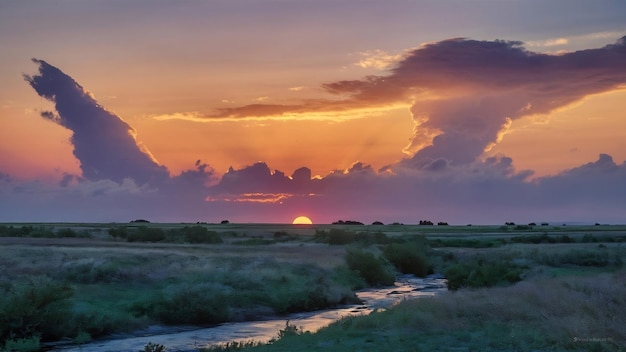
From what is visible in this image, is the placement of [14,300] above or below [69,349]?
above

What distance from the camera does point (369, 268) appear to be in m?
59.2

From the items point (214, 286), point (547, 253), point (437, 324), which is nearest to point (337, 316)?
point (214, 286)

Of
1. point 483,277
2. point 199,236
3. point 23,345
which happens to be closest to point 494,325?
point 23,345

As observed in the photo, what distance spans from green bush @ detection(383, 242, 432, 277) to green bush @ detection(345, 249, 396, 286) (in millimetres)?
9203

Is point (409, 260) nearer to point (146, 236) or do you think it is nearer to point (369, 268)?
point (369, 268)

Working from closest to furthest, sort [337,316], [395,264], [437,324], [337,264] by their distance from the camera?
[437,324]
[337,316]
[337,264]
[395,264]

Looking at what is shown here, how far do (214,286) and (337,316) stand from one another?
8529mm

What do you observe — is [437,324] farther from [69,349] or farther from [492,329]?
[69,349]

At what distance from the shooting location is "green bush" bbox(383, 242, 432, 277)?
69.8 meters

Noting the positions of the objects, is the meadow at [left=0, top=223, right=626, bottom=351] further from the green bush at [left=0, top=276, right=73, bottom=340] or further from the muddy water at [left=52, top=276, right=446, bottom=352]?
the muddy water at [left=52, top=276, right=446, bottom=352]

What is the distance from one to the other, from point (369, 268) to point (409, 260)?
477 inches

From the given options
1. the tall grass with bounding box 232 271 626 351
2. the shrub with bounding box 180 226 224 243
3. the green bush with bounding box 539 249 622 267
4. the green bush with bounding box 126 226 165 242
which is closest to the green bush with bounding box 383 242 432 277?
the green bush with bounding box 539 249 622 267

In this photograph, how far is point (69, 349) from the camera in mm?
28969

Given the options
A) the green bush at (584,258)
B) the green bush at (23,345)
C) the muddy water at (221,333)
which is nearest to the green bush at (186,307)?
the muddy water at (221,333)
